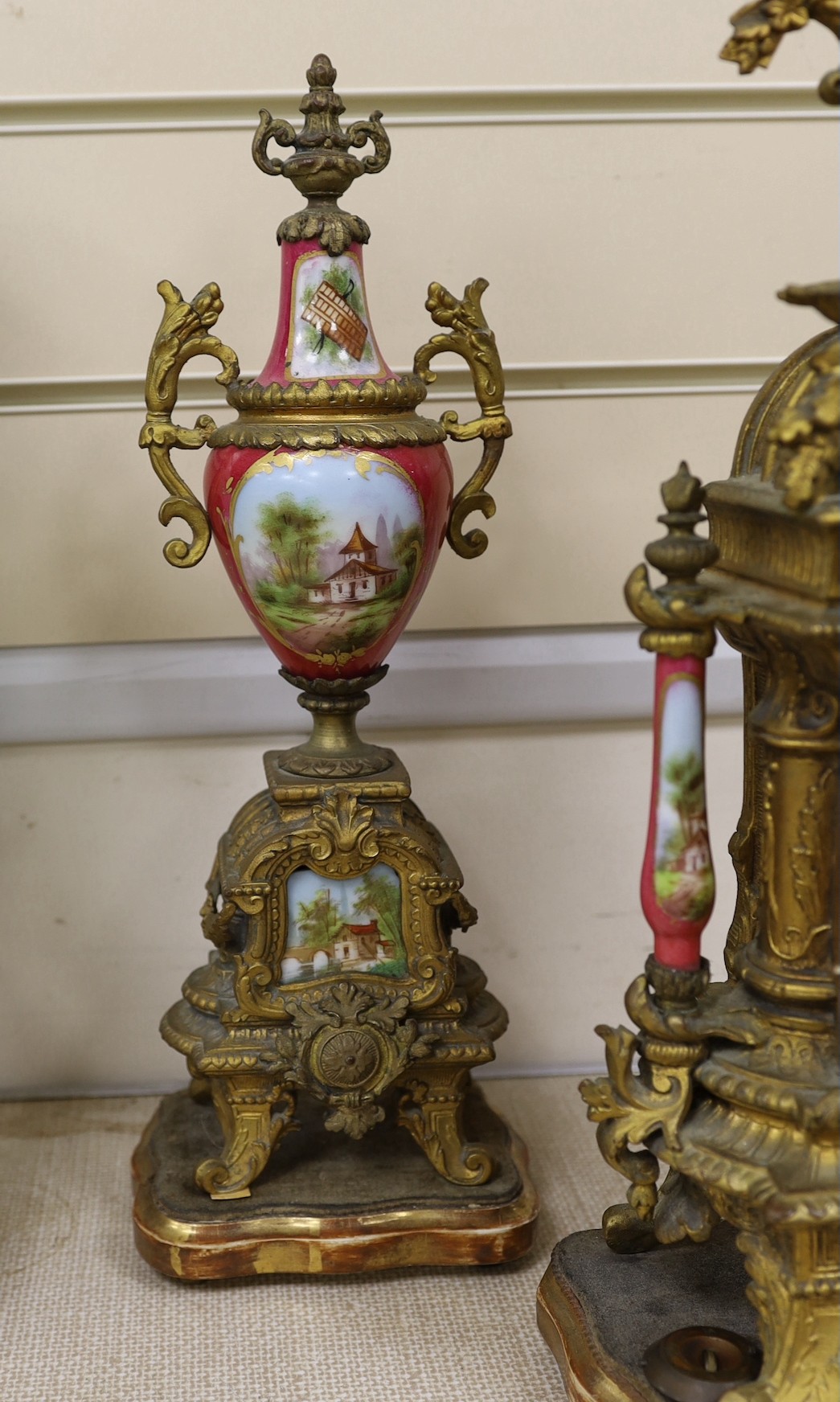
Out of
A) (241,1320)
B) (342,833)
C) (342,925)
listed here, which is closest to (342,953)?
(342,925)

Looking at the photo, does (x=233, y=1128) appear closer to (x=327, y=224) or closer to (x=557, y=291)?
(x=327, y=224)

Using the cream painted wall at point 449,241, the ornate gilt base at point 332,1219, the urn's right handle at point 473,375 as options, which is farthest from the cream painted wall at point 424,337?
the ornate gilt base at point 332,1219

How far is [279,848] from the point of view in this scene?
1396mm

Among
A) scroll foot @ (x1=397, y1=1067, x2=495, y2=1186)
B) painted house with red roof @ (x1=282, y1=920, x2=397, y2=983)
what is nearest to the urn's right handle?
painted house with red roof @ (x1=282, y1=920, x2=397, y2=983)

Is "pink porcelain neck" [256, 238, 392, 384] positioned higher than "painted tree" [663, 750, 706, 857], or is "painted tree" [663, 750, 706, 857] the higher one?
"pink porcelain neck" [256, 238, 392, 384]

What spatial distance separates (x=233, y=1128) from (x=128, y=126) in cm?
Answer: 110

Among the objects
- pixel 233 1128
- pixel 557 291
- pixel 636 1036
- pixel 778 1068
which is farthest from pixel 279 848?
pixel 557 291

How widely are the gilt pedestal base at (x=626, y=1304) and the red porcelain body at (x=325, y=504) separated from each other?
1.92 ft

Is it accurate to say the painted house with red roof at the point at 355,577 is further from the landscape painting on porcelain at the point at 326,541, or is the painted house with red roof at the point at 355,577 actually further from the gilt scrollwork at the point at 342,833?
the gilt scrollwork at the point at 342,833

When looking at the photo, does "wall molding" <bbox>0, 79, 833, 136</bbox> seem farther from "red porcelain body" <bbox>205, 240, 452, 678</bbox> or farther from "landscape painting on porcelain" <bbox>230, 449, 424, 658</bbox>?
"landscape painting on porcelain" <bbox>230, 449, 424, 658</bbox>

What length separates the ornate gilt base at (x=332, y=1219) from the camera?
4.66ft

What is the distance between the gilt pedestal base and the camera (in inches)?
45.0

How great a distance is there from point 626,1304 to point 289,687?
2.72 feet

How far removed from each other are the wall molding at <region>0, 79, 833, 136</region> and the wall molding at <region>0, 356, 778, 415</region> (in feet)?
0.91
